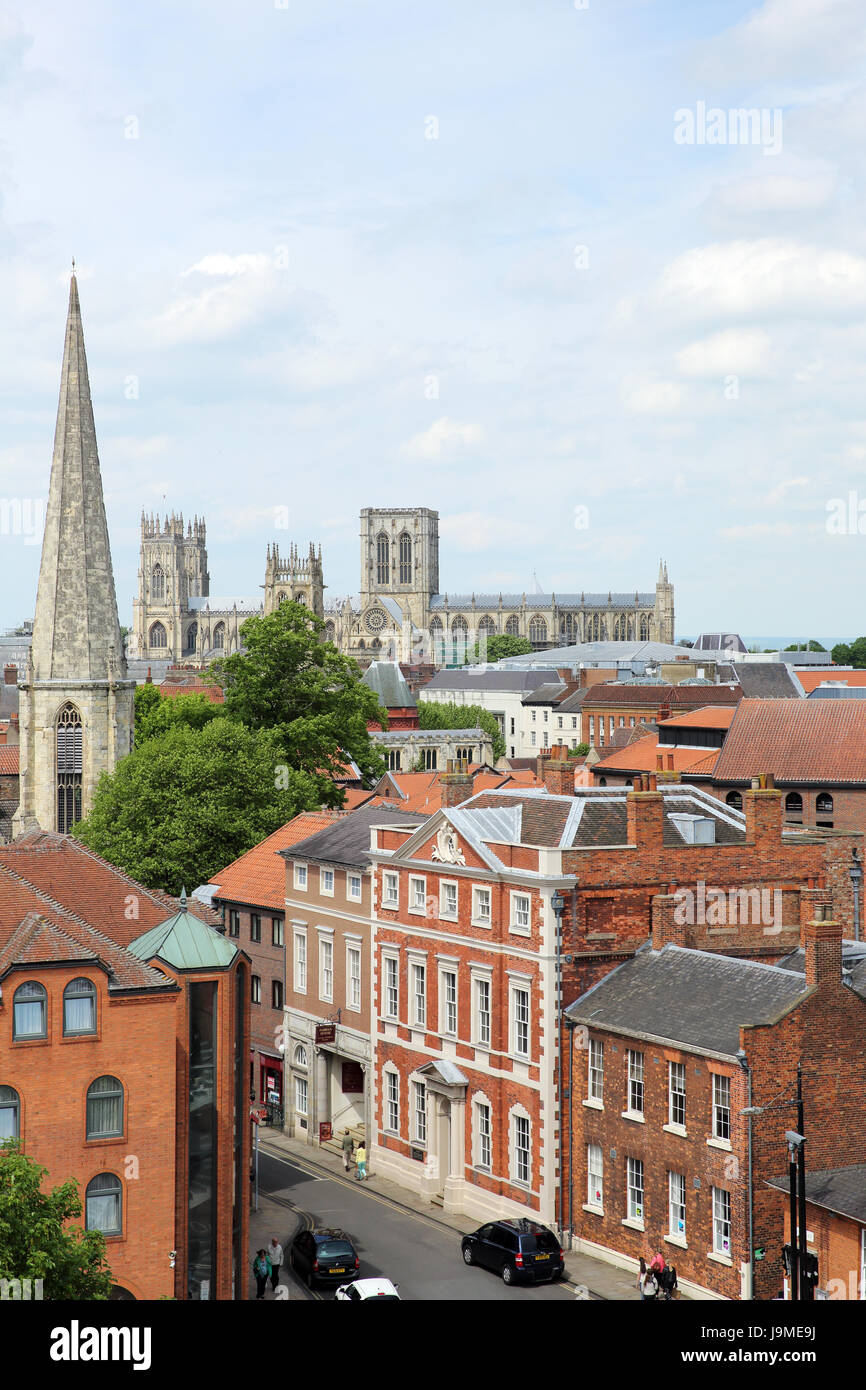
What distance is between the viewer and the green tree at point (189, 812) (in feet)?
211

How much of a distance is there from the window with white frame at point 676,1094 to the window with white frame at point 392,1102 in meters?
13.3

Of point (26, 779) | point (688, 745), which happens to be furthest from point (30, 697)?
point (688, 745)

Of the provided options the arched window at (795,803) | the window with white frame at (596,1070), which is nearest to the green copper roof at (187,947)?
the window with white frame at (596,1070)

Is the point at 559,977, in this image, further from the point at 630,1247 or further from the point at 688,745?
the point at 688,745

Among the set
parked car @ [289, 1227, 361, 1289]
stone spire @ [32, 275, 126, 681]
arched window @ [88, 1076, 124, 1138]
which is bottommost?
parked car @ [289, 1227, 361, 1289]

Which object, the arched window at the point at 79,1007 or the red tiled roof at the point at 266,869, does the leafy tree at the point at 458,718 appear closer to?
the red tiled roof at the point at 266,869

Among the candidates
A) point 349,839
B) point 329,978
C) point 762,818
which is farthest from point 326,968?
point 762,818

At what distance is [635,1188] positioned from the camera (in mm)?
38438

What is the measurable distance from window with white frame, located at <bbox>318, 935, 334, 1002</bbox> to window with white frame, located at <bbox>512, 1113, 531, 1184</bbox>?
1254 cm

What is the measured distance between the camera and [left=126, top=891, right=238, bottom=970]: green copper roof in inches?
1356

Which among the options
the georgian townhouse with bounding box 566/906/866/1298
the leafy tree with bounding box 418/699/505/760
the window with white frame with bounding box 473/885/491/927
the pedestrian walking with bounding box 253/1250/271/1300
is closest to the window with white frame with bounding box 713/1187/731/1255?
the georgian townhouse with bounding box 566/906/866/1298

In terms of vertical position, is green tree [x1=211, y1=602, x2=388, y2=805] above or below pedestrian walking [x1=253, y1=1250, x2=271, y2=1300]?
above

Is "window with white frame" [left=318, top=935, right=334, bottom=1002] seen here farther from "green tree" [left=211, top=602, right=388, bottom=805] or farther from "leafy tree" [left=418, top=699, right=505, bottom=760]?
"leafy tree" [left=418, top=699, right=505, bottom=760]
